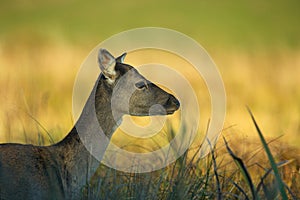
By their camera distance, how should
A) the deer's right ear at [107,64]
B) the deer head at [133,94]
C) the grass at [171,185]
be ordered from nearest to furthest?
the grass at [171,185] < the deer's right ear at [107,64] < the deer head at [133,94]

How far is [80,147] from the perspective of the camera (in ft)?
18.5

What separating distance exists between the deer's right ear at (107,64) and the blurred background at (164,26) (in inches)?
18.0

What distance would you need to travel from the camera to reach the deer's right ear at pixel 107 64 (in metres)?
5.69

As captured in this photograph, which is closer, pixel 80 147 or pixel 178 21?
pixel 80 147

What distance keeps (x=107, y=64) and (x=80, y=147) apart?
1.96 feet

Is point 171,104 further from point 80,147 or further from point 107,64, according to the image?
point 80,147

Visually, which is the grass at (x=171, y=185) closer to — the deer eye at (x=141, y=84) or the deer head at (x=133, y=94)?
the deer head at (x=133, y=94)

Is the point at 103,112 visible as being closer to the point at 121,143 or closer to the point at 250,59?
the point at 121,143

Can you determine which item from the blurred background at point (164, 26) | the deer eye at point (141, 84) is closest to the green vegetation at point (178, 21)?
the blurred background at point (164, 26)

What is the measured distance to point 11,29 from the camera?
1620 centimetres

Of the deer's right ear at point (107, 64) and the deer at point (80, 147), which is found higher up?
the deer's right ear at point (107, 64)

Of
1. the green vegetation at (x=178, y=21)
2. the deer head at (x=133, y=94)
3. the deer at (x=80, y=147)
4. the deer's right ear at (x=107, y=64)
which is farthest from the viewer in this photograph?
the green vegetation at (x=178, y=21)

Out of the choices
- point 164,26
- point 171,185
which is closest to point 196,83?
point 164,26

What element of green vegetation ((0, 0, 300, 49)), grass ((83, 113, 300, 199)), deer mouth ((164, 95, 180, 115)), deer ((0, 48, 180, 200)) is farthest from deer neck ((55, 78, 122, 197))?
green vegetation ((0, 0, 300, 49))
